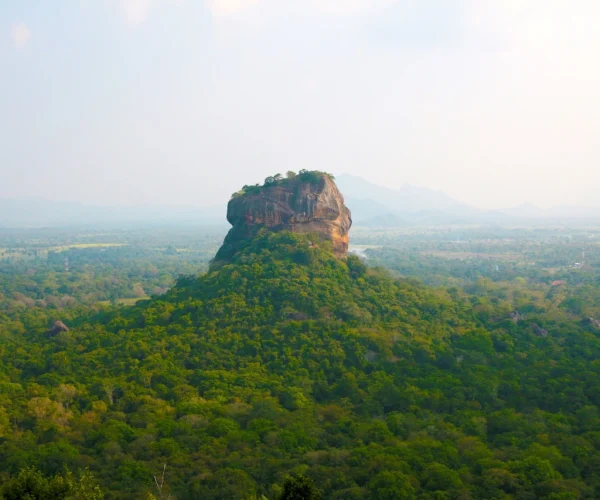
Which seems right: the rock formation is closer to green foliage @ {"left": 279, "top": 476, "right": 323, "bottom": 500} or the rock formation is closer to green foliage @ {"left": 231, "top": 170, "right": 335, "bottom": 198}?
green foliage @ {"left": 231, "top": 170, "right": 335, "bottom": 198}

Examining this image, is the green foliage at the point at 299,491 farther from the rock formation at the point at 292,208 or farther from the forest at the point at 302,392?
the rock formation at the point at 292,208

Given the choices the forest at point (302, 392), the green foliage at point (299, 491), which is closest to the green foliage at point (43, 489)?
the forest at point (302, 392)

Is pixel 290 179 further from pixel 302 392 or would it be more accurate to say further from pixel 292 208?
pixel 302 392

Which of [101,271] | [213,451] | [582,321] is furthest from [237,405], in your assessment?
[101,271]

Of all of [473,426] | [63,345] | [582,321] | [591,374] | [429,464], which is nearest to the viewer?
[429,464]

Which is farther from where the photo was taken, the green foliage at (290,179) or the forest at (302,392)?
the green foliage at (290,179)

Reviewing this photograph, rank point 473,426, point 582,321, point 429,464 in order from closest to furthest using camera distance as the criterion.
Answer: point 429,464 → point 473,426 → point 582,321

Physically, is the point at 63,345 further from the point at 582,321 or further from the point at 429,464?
Answer: the point at 582,321
